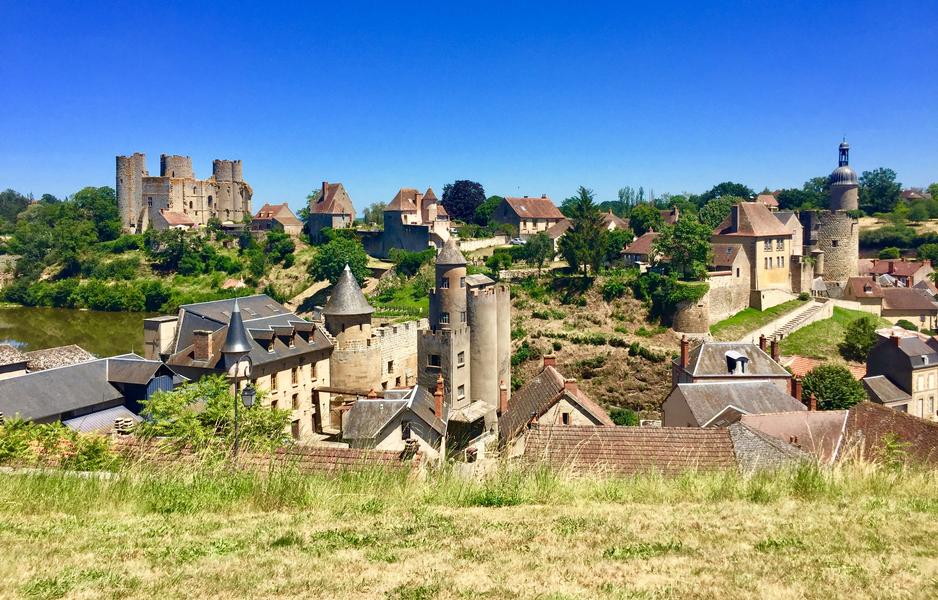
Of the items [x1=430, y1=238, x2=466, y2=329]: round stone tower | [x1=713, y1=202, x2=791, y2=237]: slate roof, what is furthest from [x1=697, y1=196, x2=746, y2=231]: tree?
[x1=430, y1=238, x2=466, y2=329]: round stone tower

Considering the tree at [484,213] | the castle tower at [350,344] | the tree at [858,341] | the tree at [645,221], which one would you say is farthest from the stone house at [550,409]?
the tree at [484,213]

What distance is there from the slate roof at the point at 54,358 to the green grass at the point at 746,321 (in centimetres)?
3391

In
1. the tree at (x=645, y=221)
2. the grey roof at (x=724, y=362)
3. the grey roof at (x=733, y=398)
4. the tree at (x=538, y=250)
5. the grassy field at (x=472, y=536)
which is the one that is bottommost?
the grey roof at (x=733, y=398)

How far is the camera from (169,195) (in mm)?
87875

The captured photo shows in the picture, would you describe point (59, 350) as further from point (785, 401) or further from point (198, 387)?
point (785, 401)

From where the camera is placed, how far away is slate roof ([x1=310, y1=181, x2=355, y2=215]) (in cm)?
7788

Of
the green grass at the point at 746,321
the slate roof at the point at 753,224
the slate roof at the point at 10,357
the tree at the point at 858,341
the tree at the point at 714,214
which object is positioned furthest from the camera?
the tree at the point at 714,214

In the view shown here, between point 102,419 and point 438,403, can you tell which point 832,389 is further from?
point 102,419

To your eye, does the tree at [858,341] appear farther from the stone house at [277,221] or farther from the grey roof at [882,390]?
the stone house at [277,221]

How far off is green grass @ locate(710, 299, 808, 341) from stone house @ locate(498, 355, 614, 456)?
1888cm

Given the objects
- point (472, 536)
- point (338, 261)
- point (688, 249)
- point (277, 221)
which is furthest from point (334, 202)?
point (472, 536)

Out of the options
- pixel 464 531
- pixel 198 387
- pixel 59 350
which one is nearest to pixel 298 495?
pixel 464 531

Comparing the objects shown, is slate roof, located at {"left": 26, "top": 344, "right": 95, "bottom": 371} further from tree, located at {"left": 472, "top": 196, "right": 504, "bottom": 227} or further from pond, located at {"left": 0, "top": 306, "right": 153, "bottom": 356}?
tree, located at {"left": 472, "top": 196, "right": 504, "bottom": 227}

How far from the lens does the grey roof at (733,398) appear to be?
2392cm
